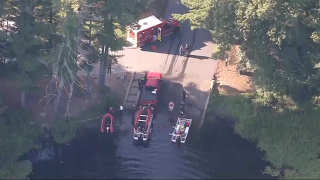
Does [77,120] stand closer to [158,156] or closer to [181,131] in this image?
[158,156]

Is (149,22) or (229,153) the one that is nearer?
(229,153)

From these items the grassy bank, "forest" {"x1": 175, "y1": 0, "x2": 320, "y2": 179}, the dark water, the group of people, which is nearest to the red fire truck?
the group of people

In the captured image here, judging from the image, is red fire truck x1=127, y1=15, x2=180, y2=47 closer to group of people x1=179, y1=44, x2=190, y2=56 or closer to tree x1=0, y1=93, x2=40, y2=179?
group of people x1=179, y1=44, x2=190, y2=56

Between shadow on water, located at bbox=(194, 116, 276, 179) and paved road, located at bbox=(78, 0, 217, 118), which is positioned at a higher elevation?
paved road, located at bbox=(78, 0, 217, 118)

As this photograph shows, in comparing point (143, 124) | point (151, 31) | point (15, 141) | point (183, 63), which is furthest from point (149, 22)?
point (15, 141)

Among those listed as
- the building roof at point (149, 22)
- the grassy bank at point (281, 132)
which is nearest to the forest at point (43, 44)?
the building roof at point (149, 22)

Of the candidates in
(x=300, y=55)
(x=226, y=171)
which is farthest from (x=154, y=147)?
(x=300, y=55)
